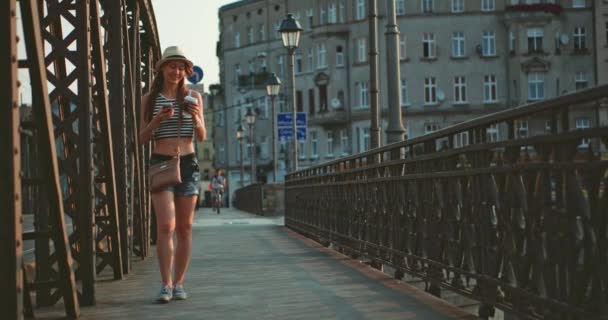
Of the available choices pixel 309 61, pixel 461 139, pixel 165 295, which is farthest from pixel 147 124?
pixel 309 61

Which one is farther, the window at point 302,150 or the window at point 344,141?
the window at point 302,150

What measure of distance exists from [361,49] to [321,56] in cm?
441

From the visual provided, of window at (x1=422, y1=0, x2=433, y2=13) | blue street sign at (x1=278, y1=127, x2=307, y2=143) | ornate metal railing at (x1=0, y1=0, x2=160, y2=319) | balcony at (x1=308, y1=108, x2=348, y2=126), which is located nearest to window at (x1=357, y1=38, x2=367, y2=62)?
balcony at (x1=308, y1=108, x2=348, y2=126)

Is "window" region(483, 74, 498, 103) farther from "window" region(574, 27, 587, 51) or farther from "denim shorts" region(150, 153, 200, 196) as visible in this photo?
"denim shorts" region(150, 153, 200, 196)

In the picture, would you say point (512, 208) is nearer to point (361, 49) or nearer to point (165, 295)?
point (165, 295)

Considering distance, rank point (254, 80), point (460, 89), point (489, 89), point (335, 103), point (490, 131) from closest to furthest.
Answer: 1. point (490, 131)
2. point (489, 89)
3. point (460, 89)
4. point (335, 103)
5. point (254, 80)

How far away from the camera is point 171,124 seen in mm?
8719

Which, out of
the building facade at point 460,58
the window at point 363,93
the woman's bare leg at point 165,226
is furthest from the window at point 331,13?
the woman's bare leg at point 165,226

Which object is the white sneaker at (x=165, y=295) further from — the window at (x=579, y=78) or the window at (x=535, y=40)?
the window at (x=579, y=78)

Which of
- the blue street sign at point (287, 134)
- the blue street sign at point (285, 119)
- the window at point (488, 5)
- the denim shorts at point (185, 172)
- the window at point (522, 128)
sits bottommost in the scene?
the denim shorts at point (185, 172)

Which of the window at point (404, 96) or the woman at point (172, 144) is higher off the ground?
the window at point (404, 96)

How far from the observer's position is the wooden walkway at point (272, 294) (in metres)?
7.78

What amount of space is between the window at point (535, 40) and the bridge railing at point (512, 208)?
217ft

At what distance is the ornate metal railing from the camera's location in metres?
5.70
